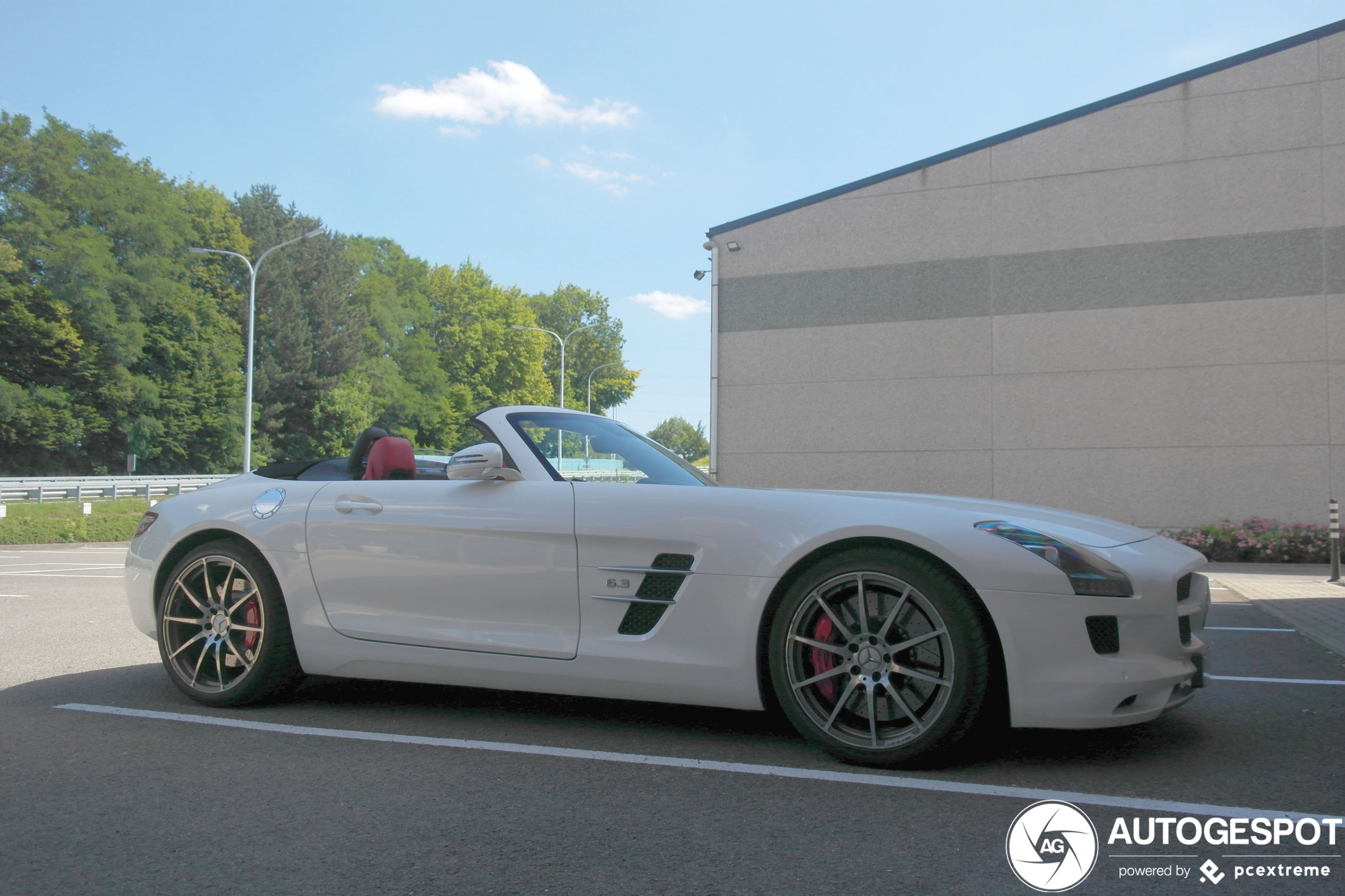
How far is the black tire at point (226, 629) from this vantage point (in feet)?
14.5

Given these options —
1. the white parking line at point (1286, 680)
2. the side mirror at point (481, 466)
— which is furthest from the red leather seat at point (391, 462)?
the white parking line at point (1286, 680)

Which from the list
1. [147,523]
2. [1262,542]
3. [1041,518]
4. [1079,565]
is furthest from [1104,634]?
[1262,542]

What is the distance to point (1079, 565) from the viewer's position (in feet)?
10.8

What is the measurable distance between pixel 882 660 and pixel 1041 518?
0.82 metres

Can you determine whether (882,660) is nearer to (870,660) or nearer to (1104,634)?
(870,660)

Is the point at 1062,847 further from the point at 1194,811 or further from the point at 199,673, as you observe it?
the point at 199,673

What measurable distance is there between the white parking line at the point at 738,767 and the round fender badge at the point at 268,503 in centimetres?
90

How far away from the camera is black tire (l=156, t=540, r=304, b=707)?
14.5ft

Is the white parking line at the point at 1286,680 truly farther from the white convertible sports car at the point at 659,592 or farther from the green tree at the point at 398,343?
the green tree at the point at 398,343

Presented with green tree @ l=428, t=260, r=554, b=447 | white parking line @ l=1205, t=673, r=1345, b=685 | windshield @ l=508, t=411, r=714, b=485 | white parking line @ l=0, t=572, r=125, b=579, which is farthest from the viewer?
green tree @ l=428, t=260, r=554, b=447

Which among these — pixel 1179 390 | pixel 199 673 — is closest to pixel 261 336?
pixel 1179 390

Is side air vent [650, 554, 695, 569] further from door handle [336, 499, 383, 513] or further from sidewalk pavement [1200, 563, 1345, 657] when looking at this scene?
sidewalk pavement [1200, 563, 1345, 657]

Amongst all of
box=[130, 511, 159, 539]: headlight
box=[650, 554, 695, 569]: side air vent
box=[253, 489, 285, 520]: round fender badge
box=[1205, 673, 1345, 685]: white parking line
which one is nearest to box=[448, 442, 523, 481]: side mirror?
box=[650, 554, 695, 569]: side air vent

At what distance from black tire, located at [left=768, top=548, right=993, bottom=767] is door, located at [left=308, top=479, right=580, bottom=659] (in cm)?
90
